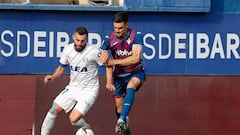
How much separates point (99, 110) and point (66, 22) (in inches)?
67.7

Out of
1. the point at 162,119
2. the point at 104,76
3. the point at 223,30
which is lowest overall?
the point at 162,119

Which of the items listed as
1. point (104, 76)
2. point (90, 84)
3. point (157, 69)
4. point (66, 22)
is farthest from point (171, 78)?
point (90, 84)

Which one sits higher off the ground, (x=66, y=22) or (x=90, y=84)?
(x=66, y=22)

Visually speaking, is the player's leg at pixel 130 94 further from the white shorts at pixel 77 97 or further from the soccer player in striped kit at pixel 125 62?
the white shorts at pixel 77 97

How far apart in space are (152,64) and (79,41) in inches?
127

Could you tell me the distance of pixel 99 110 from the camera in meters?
12.7

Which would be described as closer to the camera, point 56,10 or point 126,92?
point 126,92

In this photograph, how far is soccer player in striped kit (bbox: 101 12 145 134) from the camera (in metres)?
9.81

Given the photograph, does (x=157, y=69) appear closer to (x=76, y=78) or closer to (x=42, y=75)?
(x=42, y=75)

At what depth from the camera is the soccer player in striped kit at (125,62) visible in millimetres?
9812

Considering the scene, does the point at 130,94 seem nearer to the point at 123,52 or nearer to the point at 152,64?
the point at 123,52

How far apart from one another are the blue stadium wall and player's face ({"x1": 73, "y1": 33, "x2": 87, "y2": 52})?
2649mm

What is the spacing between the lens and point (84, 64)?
33.2 feet

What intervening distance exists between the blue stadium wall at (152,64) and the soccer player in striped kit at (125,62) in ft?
7.61
